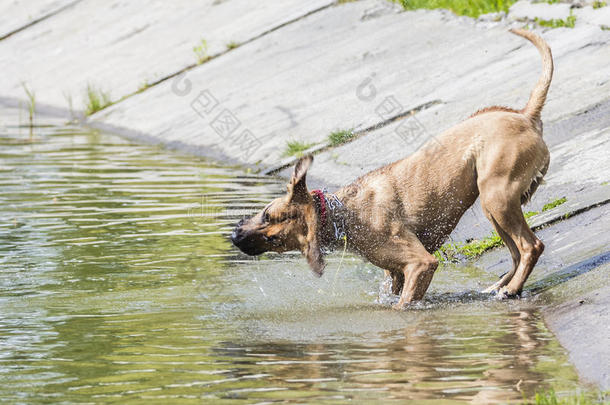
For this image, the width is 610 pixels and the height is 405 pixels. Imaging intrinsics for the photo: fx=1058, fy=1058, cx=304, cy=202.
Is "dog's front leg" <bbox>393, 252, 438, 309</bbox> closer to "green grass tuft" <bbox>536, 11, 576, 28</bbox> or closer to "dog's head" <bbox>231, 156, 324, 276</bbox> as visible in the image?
"dog's head" <bbox>231, 156, 324, 276</bbox>

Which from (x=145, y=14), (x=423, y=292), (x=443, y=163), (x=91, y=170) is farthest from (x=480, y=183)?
(x=145, y=14)

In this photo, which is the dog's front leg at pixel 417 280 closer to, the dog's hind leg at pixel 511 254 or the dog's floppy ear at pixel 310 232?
the dog's hind leg at pixel 511 254

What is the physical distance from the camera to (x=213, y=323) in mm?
6809

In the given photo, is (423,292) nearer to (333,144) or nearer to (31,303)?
(31,303)

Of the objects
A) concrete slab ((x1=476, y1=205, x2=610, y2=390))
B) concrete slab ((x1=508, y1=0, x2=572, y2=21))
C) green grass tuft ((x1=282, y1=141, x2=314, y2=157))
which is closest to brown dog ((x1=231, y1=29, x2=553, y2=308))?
concrete slab ((x1=476, y1=205, x2=610, y2=390))

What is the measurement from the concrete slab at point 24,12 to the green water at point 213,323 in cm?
1226

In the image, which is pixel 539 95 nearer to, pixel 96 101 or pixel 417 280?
pixel 417 280

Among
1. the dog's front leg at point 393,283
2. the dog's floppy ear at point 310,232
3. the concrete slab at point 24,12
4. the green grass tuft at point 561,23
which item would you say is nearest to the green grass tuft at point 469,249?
the dog's front leg at point 393,283

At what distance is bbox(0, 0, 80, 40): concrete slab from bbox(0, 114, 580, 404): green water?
40.2 ft

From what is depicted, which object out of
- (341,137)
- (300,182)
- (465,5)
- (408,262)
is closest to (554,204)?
(408,262)

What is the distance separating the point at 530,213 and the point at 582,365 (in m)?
3.69

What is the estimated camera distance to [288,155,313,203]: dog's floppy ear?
23.4 feet

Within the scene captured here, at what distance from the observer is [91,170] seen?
13.3 meters

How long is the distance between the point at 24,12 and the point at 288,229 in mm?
17982
